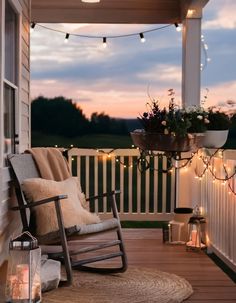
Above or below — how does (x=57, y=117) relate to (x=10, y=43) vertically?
below

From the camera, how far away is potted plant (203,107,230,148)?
5234 mm

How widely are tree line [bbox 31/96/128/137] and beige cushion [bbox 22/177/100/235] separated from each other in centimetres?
584

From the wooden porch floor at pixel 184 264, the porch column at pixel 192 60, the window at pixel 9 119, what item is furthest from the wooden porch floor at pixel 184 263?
the porch column at pixel 192 60

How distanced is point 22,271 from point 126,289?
94 cm

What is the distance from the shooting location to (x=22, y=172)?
14.7 ft

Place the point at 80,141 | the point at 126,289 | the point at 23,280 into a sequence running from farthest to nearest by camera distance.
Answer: the point at 80,141 < the point at 126,289 < the point at 23,280

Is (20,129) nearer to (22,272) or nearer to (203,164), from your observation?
(203,164)

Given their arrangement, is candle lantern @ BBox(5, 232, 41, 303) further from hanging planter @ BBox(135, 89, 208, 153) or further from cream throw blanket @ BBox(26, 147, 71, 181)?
hanging planter @ BBox(135, 89, 208, 153)

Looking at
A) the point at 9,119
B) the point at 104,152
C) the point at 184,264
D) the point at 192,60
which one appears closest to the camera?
the point at 184,264

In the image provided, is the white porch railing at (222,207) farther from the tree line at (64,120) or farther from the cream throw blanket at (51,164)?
the tree line at (64,120)

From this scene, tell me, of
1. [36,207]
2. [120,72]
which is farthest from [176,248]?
[120,72]

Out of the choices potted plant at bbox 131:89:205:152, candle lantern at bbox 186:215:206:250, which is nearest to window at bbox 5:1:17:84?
potted plant at bbox 131:89:205:152

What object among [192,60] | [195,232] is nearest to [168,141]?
[195,232]

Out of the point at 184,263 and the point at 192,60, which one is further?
the point at 192,60
